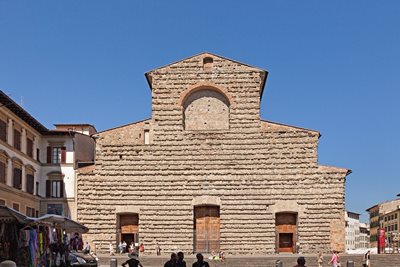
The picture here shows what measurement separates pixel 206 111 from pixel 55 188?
39.1ft

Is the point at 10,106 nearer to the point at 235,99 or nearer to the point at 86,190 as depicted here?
the point at 86,190

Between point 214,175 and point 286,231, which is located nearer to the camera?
point 286,231

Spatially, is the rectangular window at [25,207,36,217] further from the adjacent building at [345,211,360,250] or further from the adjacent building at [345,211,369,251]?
the adjacent building at [345,211,360,250]

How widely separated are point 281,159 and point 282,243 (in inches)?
184

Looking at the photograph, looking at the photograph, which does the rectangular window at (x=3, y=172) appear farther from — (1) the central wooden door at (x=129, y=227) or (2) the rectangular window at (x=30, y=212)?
(1) the central wooden door at (x=129, y=227)

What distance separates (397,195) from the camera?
87.5 m

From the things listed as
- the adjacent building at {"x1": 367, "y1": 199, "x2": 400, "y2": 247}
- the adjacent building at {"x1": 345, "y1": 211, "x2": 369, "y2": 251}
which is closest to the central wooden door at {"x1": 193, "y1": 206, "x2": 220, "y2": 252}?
the adjacent building at {"x1": 367, "y1": 199, "x2": 400, "y2": 247}

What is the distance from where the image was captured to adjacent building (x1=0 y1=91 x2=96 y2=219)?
37188 mm

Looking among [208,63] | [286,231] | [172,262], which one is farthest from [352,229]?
[172,262]

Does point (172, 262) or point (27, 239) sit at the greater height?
point (27, 239)

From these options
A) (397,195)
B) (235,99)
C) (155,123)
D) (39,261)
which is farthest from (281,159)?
(397,195)

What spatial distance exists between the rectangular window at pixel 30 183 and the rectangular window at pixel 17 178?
1764mm

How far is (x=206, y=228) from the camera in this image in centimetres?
3734

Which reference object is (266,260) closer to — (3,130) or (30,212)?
(3,130)
